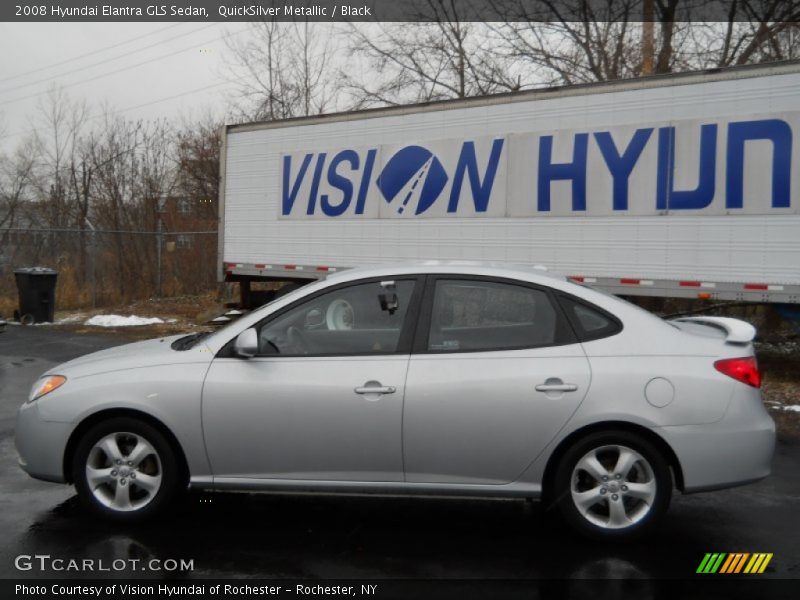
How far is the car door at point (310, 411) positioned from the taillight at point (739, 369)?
1.76 meters

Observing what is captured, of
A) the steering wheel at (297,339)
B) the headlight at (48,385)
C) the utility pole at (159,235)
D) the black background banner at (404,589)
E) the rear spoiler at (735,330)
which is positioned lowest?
the black background banner at (404,589)

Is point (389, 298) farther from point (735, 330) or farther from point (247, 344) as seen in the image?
point (735, 330)

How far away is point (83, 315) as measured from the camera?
17.6 m

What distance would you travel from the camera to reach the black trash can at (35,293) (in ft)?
51.5

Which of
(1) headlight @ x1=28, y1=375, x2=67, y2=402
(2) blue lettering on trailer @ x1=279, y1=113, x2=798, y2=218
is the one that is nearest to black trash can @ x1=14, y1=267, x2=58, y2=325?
(2) blue lettering on trailer @ x1=279, y1=113, x2=798, y2=218

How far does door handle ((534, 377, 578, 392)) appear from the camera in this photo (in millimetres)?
4203

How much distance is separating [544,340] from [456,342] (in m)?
0.51

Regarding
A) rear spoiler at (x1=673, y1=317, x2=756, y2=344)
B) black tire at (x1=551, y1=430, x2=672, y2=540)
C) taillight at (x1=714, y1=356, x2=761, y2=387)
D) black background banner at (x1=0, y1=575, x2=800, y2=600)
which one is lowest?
black background banner at (x1=0, y1=575, x2=800, y2=600)

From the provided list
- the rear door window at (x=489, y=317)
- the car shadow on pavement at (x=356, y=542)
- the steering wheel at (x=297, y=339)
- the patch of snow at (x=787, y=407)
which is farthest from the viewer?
the patch of snow at (x=787, y=407)

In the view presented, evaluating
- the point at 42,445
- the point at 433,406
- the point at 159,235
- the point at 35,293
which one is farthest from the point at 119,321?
the point at 433,406

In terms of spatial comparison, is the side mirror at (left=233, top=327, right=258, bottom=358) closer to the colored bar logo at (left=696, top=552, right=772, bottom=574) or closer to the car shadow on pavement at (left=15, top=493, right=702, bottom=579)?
the car shadow on pavement at (left=15, top=493, right=702, bottom=579)

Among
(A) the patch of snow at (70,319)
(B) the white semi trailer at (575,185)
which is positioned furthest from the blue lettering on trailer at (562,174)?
(A) the patch of snow at (70,319)

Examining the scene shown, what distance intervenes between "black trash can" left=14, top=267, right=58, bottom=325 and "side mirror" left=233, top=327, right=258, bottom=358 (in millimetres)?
12961

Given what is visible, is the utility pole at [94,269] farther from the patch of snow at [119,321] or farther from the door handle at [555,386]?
the door handle at [555,386]
